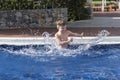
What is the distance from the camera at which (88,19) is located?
21.2 meters

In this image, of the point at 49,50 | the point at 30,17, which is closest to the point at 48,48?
the point at 49,50

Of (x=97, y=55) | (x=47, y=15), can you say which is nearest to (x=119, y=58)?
(x=97, y=55)

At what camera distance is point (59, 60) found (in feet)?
29.8

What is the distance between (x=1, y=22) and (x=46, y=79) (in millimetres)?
10051

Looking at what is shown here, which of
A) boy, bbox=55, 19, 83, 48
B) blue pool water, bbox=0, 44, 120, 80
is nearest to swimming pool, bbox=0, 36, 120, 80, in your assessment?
blue pool water, bbox=0, 44, 120, 80

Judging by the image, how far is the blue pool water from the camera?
282 inches

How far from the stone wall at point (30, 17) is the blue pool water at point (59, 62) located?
6.32m

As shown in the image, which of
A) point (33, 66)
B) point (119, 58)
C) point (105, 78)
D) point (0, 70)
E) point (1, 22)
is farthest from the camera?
point (1, 22)

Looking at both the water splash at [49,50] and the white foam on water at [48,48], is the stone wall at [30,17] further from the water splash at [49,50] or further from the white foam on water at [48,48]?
the water splash at [49,50]

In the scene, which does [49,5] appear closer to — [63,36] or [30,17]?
[30,17]

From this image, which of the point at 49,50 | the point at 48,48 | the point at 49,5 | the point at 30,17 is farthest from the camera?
the point at 49,5

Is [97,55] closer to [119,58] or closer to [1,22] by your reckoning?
[119,58]

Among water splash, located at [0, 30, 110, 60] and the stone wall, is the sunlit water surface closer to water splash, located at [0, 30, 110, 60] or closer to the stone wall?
water splash, located at [0, 30, 110, 60]

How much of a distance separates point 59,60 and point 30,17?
7.92 meters
